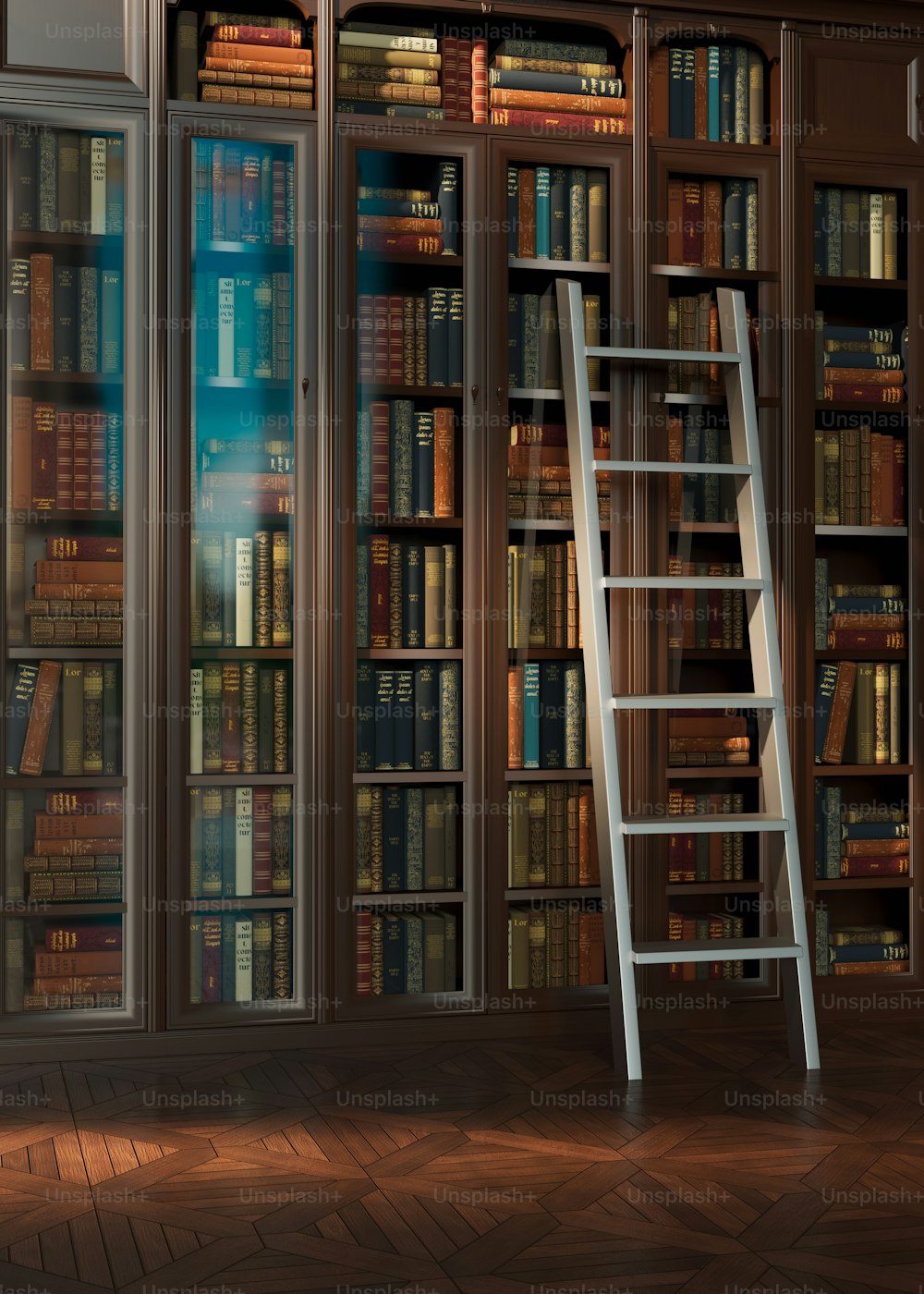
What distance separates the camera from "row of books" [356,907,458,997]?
141 inches

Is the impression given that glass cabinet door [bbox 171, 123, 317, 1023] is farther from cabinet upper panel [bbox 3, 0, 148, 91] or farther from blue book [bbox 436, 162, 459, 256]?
blue book [bbox 436, 162, 459, 256]

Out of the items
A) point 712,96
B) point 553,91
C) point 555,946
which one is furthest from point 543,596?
point 712,96

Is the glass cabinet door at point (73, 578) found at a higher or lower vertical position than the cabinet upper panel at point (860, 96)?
lower

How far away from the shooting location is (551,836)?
371 centimetres

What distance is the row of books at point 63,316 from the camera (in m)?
3.41

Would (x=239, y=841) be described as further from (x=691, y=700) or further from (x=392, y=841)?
(x=691, y=700)

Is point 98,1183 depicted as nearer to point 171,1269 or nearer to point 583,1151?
point 171,1269

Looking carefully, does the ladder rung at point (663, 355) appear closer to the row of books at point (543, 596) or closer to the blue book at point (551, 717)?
the row of books at point (543, 596)

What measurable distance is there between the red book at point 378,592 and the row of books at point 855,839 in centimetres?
138

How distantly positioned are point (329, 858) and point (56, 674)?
0.87 metres

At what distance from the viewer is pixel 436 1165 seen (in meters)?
2.72

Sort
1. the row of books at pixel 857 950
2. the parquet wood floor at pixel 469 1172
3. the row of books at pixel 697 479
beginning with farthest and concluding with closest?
the row of books at pixel 857 950 < the row of books at pixel 697 479 < the parquet wood floor at pixel 469 1172

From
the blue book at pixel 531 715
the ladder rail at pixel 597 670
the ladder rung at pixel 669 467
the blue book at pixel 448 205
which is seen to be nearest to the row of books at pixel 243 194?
the blue book at pixel 448 205

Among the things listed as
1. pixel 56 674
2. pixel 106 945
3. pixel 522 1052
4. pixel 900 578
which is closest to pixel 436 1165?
pixel 522 1052
